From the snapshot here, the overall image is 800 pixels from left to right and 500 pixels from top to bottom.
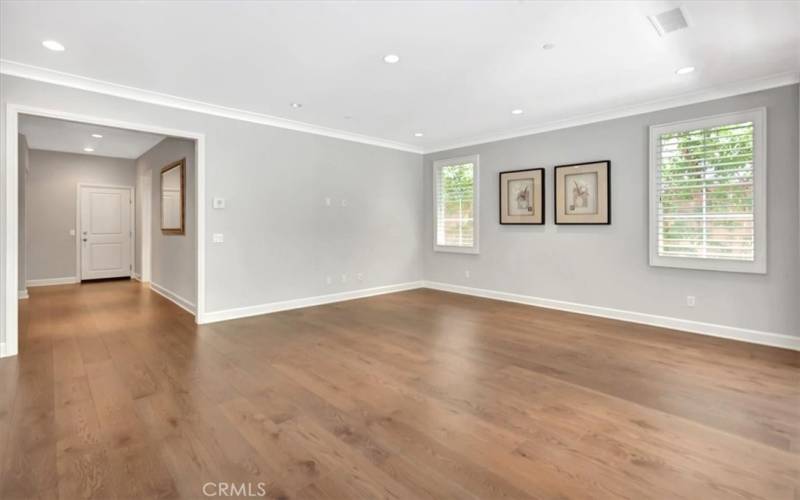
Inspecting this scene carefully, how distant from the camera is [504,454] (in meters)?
2.10

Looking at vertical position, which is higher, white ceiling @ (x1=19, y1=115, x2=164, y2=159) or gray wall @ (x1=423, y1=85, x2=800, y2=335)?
white ceiling @ (x1=19, y1=115, x2=164, y2=159)

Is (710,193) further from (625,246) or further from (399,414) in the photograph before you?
(399,414)

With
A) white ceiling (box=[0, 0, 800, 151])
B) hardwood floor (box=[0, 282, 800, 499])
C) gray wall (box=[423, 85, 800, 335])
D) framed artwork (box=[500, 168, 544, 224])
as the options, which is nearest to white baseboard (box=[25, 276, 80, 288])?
hardwood floor (box=[0, 282, 800, 499])

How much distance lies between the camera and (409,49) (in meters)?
3.28

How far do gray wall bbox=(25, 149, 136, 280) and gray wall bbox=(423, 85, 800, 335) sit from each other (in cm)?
782

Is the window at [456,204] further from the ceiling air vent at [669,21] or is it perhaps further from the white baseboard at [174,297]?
the white baseboard at [174,297]

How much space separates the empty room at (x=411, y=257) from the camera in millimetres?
2129

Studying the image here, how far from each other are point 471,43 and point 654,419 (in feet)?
9.88

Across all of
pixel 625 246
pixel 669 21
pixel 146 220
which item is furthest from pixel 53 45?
pixel 625 246

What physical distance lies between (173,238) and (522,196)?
5.66m

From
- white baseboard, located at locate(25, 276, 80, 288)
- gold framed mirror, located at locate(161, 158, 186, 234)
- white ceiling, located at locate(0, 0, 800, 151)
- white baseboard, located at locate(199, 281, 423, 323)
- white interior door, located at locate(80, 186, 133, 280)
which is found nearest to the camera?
white ceiling, located at locate(0, 0, 800, 151)

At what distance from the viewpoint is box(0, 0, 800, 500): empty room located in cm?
213

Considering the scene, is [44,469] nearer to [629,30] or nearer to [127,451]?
[127,451]

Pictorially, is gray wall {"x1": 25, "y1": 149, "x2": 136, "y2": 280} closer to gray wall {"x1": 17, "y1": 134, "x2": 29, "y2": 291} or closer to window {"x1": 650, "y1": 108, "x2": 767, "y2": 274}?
gray wall {"x1": 17, "y1": 134, "x2": 29, "y2": 291}
